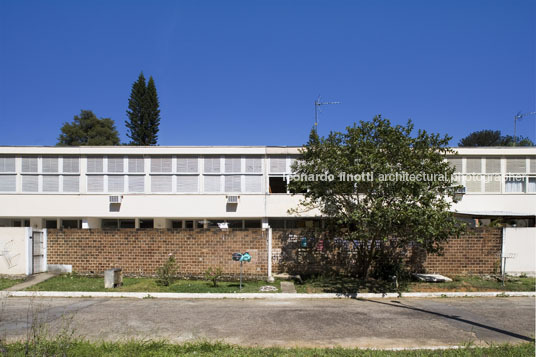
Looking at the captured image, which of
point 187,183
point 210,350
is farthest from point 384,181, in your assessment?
point 187,183

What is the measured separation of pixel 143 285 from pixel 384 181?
27.6 ft

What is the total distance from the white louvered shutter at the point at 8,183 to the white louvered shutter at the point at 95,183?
358cm

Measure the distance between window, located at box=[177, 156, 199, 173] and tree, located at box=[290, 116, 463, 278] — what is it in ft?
21.9

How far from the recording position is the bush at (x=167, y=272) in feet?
39.1

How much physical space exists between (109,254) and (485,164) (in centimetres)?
1773

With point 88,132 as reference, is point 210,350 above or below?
below

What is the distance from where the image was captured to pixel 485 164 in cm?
1744

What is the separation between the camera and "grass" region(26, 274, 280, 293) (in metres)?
11.2

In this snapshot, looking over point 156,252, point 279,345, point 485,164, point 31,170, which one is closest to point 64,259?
point 156,252

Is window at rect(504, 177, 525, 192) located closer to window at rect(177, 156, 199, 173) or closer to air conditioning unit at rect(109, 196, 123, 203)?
window at rect(177, 156, 199, 173)

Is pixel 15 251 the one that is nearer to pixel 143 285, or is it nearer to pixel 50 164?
pixel 143 285

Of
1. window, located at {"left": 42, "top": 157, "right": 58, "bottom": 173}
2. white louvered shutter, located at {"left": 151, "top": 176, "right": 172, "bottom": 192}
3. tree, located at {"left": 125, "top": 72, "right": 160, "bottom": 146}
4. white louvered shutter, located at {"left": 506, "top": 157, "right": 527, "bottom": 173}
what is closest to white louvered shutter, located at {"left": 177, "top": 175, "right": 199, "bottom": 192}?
white louvered shutter, located at {"left": 151, "top": 176, "right": 172, "bottom": 192}

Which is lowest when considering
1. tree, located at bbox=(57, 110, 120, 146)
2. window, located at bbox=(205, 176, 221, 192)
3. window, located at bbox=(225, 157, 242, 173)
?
window, located at bbox=(205, 176, 221, 192)

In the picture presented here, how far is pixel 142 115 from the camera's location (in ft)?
143
